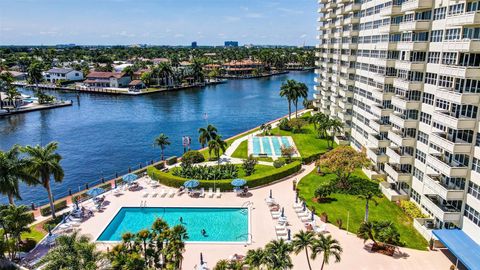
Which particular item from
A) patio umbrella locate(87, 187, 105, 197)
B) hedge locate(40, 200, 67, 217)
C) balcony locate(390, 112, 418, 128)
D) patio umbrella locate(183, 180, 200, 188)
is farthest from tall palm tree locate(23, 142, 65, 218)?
balcony locate(390, 112, 418, 128)

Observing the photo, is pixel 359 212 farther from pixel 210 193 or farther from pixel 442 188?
pixel 210 193

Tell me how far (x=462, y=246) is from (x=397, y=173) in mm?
16320

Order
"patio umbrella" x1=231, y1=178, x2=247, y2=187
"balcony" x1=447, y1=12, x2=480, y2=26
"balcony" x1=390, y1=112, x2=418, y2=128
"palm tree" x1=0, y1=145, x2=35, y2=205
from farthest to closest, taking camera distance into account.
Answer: "patio umbrella" x1=231, y1=178, x2=247, y2=187, "balcony" x1=390, y1=112, x2=418, y2=128, "palm tree" x1=0, y1=145, x2=35, y2=205, "balcony" x1=447, y1=12, x2=480, y2=26

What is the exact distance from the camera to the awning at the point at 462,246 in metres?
33.7

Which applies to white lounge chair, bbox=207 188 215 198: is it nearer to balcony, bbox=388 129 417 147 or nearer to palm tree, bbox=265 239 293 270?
palm tree, bbox=265 239 293 270

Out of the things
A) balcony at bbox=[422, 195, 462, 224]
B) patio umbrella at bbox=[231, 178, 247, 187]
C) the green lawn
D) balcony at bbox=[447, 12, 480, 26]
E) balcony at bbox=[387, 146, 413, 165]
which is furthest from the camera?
patio umbrella at bbox=[231, 178, 247, 187]

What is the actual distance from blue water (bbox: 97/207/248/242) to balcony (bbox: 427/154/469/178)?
80.1 feet

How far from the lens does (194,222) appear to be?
49.1 meters

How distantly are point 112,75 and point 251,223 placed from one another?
567ft

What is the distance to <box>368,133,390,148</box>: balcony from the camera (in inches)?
2280

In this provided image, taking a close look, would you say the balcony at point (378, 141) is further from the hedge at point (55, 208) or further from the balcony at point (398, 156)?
the hedge at point (55, 208)

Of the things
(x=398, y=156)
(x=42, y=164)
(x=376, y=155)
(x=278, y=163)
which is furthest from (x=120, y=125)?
(x=398, y=156)

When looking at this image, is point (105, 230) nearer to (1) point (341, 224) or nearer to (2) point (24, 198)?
(2) point (24, 198)

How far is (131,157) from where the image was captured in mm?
83438
